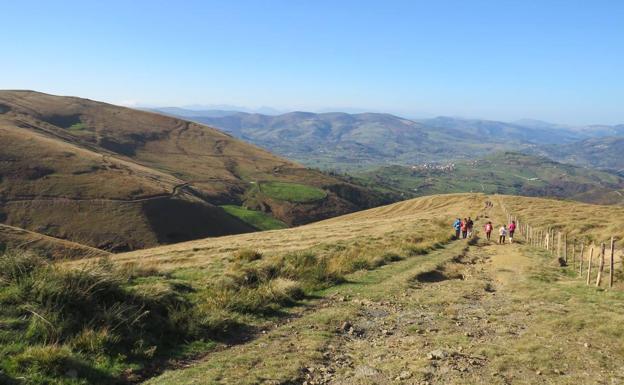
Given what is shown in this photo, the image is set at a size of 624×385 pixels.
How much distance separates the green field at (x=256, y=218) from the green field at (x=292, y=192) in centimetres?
2111

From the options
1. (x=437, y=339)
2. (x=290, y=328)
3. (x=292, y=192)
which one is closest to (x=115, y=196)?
(x=292, y=192)

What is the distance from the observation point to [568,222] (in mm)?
44844

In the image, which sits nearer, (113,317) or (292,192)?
(113,317)

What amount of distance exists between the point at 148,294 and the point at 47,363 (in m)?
3.73

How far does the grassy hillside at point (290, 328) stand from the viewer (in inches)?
351

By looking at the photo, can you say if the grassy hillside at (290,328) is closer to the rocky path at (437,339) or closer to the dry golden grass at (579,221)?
the rocky path at (437,339)

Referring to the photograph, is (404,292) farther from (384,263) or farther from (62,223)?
(62,223)

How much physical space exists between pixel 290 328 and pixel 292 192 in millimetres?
156176

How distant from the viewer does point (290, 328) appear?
12125 millimetres

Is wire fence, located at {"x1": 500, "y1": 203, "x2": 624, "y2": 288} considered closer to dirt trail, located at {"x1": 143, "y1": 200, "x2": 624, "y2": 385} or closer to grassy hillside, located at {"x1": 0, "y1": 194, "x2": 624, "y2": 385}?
dirt trail, located at {"x1": 143, "y1": 200, "x2": 624, "y2": 385}

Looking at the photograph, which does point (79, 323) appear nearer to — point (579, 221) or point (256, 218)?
point (579, 221)

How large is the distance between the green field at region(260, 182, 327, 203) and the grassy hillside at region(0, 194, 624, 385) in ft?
471

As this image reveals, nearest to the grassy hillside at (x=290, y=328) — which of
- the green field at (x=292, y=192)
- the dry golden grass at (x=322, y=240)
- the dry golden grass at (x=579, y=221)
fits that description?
the dry golden grass at (x=322, y=240)

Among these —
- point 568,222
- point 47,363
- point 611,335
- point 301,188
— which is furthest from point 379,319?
point 301,188
